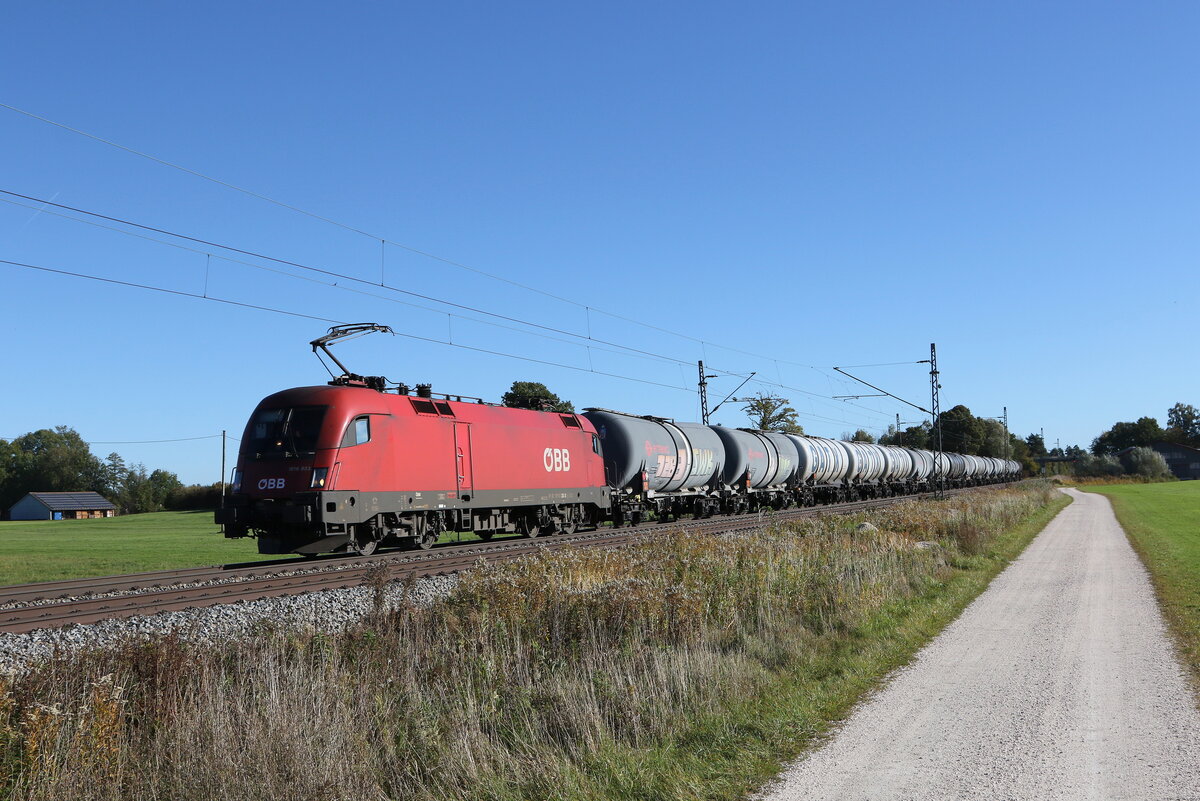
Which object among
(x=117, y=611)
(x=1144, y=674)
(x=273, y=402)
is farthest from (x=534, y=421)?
(x=1144, y=674)

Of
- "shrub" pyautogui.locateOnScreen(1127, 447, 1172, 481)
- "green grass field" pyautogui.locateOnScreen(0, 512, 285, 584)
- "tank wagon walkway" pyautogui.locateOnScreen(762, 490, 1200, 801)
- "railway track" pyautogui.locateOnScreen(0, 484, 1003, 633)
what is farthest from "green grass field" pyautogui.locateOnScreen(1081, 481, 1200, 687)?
"shrub" pyautogui.locateOnScreen(1127, 447, 1172, 481)

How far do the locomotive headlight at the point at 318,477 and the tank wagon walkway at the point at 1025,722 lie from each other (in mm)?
11594

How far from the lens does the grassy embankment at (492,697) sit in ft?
19.4

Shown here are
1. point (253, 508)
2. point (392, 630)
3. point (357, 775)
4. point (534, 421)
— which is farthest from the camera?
point (534, 421)

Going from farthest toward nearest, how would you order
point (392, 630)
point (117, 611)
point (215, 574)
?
point (215, 574) → point (117, 611) → point (392, 630)

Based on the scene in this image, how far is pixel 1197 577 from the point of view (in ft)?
55.0

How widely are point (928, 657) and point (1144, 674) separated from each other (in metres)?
2.05

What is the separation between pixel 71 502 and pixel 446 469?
99.4 meters

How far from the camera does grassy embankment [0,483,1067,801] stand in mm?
5918

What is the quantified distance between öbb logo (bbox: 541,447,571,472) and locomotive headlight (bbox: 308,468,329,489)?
8424 millimetres

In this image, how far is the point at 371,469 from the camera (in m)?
18.4

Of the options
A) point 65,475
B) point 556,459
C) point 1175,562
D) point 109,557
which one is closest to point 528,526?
point 556,459

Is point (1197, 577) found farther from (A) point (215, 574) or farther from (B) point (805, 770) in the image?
(A) point (215, 574)

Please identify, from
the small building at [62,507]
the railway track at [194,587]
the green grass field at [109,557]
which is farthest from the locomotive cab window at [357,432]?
Answer: the small building at [62,507]
